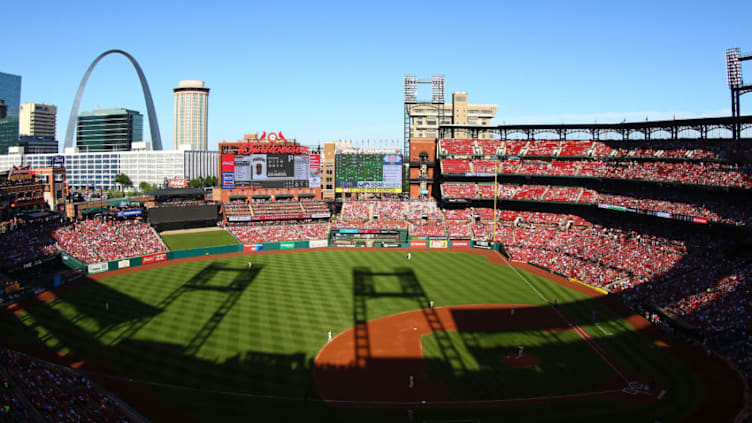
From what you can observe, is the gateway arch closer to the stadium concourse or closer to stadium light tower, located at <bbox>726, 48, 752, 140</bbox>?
the stadium concourse

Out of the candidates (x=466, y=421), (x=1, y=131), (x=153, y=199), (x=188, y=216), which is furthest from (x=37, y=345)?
(x=1, y=131)

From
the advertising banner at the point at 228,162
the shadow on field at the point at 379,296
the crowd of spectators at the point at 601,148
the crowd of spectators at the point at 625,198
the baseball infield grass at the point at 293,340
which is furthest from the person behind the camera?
the advertising banner at the point at 228,162

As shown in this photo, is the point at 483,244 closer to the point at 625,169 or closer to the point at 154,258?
the point at 625,169

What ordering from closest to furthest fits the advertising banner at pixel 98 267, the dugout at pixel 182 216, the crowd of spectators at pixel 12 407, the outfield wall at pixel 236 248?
the crowd of spectators at pixel 12 407, the advertising banner at pixel 98 267, the outfield wall at pixel 236 248, the dugout at pixel 182 216

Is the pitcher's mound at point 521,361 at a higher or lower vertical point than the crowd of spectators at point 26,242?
lower

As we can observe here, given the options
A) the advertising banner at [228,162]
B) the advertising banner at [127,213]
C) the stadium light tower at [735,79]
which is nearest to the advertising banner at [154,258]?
the advertising banner at [127,213]

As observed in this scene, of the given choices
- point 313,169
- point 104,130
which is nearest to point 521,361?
point 313,169

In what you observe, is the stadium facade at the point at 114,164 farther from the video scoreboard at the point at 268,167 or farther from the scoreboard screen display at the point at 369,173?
the scoreboard screen display at the point at 369,173
